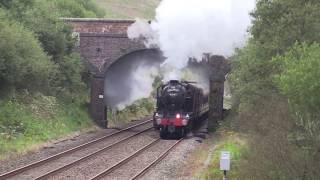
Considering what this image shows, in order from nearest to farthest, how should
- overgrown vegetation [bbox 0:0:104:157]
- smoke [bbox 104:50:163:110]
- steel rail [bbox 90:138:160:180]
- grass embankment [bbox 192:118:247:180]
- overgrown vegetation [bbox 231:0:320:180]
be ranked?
overgrown vegetation [bbox 231:0:320:180] < grass embankment [bbox 192:118:247:180] < steel rail [bbox 90:138:160:180] < overgrown vegetation [bbox 0:0:104:157] < smoke [bbox 104:50:163:110]

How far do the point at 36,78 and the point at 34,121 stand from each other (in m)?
2.10

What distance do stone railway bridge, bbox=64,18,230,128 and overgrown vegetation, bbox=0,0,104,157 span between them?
817 millimetres

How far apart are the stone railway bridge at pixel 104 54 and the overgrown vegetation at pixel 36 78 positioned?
2.68 ft

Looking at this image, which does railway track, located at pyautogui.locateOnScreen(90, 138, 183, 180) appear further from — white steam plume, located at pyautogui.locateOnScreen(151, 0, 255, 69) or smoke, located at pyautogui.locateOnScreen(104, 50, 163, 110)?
smoke, located at pyautogui.locateOnScreen(104, 50, 163, 110)

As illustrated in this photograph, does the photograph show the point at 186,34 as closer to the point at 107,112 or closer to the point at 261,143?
the point at 107,112

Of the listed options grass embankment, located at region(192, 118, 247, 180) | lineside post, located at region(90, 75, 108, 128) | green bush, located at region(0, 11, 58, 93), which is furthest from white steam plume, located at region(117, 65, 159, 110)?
green bush, located at region(0, 11, 58, 93)

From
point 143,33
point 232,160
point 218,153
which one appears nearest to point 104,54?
point 143,33

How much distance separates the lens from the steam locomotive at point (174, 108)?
→ 97.3 ft

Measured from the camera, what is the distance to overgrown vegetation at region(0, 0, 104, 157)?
82.3 ft

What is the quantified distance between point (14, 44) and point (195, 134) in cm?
1190

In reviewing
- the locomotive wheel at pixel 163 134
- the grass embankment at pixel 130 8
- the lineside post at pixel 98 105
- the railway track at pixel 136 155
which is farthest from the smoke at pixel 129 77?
the grass embankment at pixel 130 8

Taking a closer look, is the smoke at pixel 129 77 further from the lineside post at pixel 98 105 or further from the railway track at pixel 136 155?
the railway track at pixel 136 155

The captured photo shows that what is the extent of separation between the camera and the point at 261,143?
1387 centimetres

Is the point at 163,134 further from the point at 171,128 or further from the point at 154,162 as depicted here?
the point at 154,162
